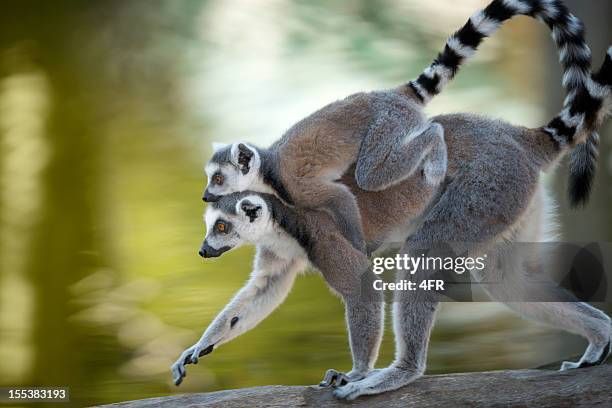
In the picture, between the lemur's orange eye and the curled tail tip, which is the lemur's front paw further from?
the curled tail tip

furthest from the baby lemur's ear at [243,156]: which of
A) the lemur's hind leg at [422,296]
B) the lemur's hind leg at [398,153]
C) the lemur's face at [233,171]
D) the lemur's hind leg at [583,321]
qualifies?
the lemur's hind leg at [583,321]

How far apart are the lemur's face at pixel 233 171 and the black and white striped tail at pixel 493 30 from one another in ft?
2.78

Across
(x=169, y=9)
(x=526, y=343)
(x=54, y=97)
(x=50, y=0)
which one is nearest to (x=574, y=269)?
(x=526, y=343)

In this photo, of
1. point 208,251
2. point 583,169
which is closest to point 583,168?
point 583,169

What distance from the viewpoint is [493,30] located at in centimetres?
333

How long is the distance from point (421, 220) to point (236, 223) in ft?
2.55

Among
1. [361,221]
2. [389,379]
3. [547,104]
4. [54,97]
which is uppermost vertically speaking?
[54,97]

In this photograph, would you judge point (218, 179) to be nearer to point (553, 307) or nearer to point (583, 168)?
point (553, 307)

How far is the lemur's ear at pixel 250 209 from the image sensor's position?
2.98 meters

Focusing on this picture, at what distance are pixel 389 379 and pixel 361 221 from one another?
690 mm

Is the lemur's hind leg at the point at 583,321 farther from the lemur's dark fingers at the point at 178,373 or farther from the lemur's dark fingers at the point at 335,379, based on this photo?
the lemur's dark fingers at the point at 178,373

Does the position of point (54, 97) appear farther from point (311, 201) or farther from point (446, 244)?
point (446, 244)

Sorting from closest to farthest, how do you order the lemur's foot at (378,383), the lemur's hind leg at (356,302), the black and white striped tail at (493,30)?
the lemur's foot at (378,383) → the lemur's hind leg at (356,302) → the black and white striped tail at (493,30)

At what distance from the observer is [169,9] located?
4.94 meters
